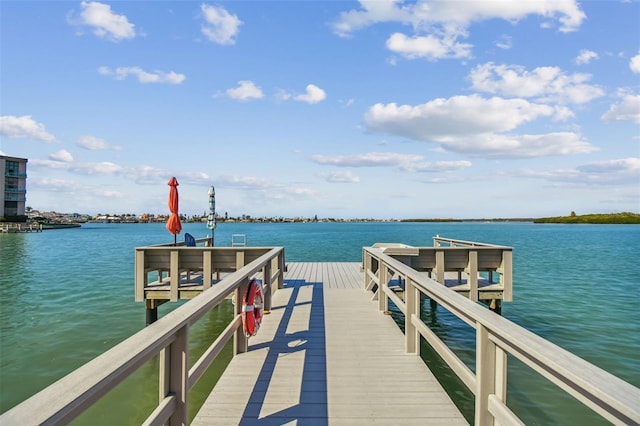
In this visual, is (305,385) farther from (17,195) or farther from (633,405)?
(17,195)

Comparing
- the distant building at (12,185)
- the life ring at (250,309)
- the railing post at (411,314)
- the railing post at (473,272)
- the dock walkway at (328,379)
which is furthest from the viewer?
the distant building at (12,185)

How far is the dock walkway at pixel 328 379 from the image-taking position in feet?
9.47

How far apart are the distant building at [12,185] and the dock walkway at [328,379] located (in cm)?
7038

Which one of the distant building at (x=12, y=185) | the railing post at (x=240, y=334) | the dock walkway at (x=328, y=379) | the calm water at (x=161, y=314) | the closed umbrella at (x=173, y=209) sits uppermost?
the distant building at (x=12, y=185)

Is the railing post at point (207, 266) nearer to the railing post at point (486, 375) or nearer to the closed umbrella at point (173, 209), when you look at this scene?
the closed umbrella at point (173, 209)

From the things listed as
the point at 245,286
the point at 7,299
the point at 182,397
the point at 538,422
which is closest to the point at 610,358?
the point at 538,422

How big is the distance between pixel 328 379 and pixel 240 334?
1.22 metres

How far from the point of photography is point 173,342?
7.17ft

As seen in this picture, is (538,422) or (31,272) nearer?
(538,422)

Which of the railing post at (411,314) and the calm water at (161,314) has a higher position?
the railing post at (411,314)

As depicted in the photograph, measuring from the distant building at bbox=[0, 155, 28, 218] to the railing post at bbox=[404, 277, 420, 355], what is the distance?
72.1m

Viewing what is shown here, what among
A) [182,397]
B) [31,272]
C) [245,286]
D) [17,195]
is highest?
[17,195]

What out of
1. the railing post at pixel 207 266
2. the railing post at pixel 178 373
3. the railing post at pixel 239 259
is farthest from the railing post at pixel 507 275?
the railing post at pixel 178 373

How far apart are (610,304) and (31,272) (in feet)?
79.6
